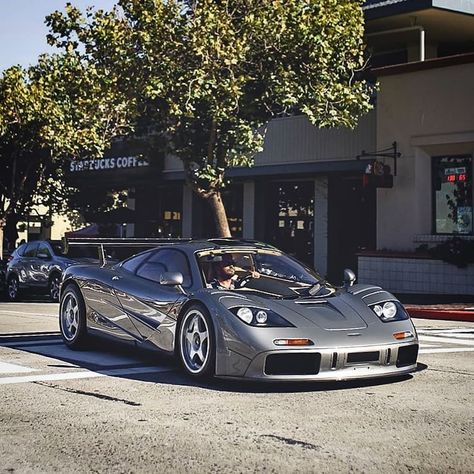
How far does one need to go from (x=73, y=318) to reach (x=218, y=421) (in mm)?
4193

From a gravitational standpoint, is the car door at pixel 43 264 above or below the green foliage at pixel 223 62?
below

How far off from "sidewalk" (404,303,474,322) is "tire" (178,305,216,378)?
9320 millimetres

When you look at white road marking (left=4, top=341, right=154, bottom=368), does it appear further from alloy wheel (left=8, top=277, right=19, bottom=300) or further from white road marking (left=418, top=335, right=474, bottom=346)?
alloy wheel (left=8, top=277, right=19, bottom=300)

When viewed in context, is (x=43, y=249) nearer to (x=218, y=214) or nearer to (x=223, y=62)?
(x=218, y=214)

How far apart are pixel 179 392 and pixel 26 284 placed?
15184 mm

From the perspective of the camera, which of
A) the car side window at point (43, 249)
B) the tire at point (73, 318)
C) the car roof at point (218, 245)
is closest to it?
the car roof at point (218, 245)

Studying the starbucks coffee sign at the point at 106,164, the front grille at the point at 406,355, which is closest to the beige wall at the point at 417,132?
the starbucks coffee sign at the point at 106,164

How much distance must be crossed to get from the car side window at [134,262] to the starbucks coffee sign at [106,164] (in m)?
21.5

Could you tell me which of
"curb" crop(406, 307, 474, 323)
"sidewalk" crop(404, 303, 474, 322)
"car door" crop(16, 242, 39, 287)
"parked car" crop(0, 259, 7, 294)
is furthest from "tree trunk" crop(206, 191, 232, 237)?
"parked car" crop(0, 259, 7, 294)

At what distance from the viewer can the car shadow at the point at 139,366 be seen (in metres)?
6.79

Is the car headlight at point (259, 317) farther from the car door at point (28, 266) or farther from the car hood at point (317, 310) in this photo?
the car door at point (28, 266)

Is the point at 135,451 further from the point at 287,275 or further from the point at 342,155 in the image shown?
the point at 342,155

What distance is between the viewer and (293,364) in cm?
648

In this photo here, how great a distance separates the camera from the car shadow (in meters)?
6.79
